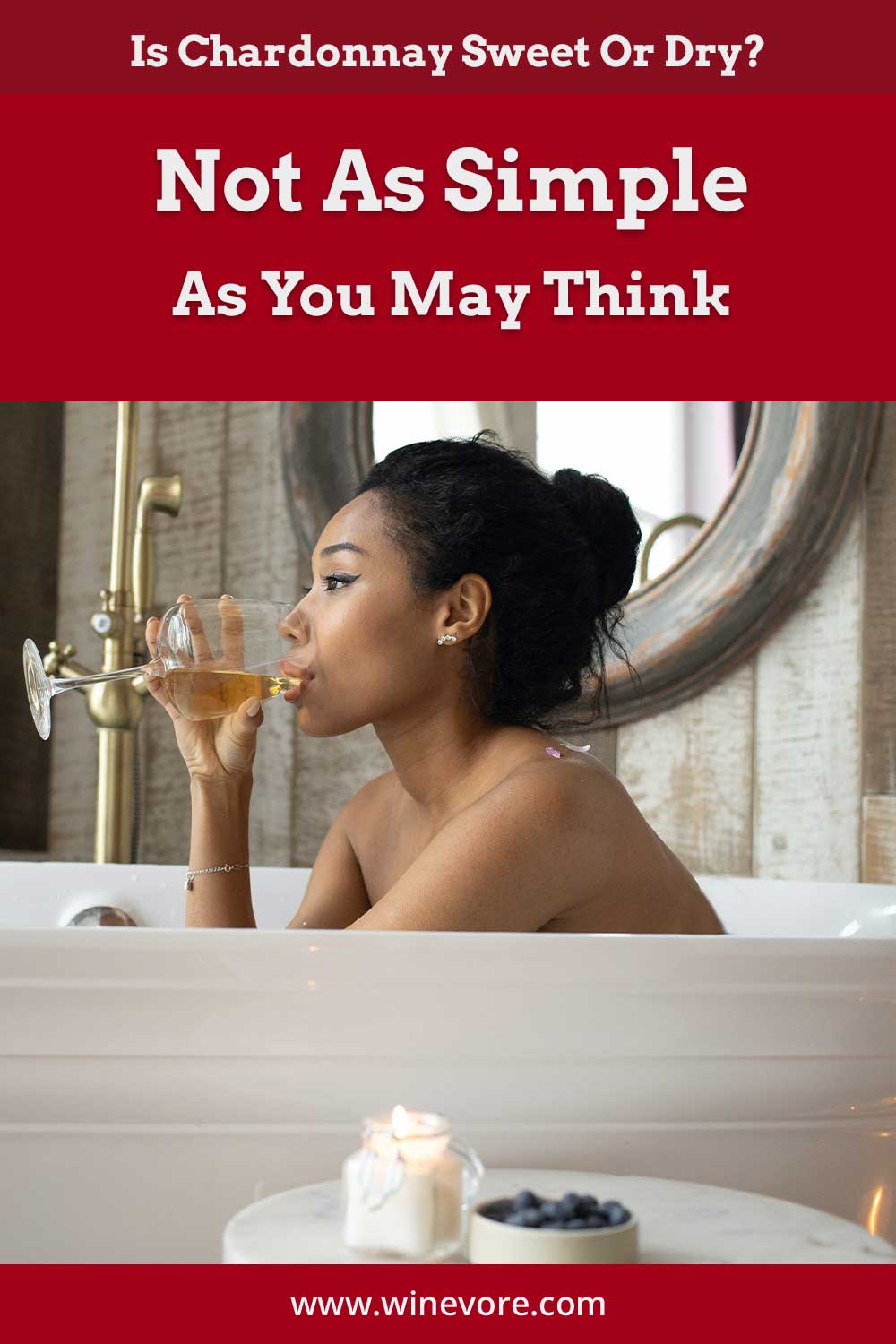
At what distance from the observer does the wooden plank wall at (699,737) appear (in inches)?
74.3

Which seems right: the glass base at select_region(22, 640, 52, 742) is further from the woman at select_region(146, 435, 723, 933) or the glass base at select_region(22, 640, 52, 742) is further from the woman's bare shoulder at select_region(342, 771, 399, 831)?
the woman's bare shoulder at select_region(342, 771, 399, 831)

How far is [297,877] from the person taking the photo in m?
1.65

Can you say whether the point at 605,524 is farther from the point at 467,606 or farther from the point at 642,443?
the point at 642,443

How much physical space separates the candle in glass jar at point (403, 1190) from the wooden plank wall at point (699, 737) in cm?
120

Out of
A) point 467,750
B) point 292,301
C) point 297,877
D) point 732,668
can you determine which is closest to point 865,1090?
point 467,750

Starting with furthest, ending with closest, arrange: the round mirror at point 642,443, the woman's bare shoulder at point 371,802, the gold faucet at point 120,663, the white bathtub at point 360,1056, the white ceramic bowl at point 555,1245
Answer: the round mirror at point 642,443
the gold faucet at point 120,663
the woman's bare shoulder at point 371,802
the white bathtub at point 360,1056
the white ceramic bowl at point 555,1245

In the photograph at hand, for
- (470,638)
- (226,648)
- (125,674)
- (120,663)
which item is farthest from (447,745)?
(120,663)

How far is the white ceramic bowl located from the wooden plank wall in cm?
119

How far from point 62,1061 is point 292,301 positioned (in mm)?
1310

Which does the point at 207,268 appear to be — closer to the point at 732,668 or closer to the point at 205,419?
the point at 205,419

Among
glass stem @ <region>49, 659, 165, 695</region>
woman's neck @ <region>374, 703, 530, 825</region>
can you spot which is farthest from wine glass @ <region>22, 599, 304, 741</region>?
woman's neck @ <region>374, 703, 530, 825</region>

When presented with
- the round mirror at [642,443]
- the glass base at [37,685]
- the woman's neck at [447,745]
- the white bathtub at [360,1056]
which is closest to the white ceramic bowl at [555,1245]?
the white bathtub at [360,1056]

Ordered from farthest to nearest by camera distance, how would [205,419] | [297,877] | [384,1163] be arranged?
[205,419], [297,877], [384,1163]
